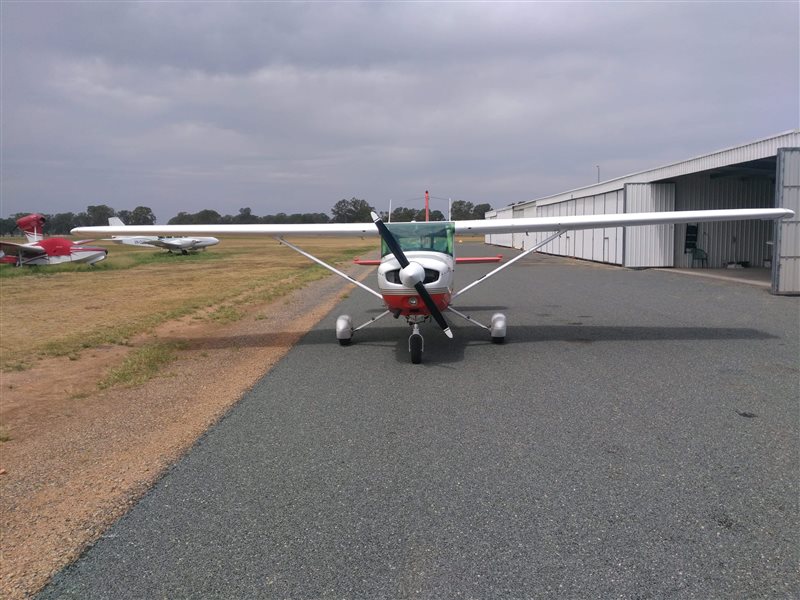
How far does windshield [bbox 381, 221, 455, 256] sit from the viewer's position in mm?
9281

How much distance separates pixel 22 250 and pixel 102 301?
17.7 metres

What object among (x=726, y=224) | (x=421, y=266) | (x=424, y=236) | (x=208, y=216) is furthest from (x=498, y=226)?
(x=208, y=216)

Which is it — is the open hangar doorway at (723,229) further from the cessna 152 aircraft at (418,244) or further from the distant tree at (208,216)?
the distant tree at (208,216)

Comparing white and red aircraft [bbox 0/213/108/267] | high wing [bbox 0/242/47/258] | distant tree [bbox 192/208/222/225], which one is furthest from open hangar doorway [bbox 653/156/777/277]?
distant tree [bbox 192/208/222/225]

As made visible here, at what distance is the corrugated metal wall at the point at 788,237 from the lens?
605 inches

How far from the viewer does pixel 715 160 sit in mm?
20172

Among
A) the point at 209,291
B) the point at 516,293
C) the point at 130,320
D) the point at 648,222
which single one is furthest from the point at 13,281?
the point at 648,222

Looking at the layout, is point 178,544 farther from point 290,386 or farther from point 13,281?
point 13,281

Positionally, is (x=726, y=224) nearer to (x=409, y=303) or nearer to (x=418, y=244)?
(x=418, y=244)

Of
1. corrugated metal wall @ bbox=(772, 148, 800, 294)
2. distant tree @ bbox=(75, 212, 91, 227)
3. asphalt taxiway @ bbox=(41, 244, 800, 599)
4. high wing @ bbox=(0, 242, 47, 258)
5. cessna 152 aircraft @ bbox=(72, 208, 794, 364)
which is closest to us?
asphalt taxiway @ bbox=(41, 244, 800, 599)

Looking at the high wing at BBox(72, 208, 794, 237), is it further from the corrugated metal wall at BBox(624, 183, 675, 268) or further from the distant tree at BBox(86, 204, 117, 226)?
the distant tree at BBox(86, 204, 117, 226)

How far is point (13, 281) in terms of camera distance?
24.9 meters

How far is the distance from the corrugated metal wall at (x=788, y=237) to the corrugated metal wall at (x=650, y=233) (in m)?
10.5

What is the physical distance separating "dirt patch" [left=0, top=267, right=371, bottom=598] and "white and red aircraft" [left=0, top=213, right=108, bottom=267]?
25.9 meters
